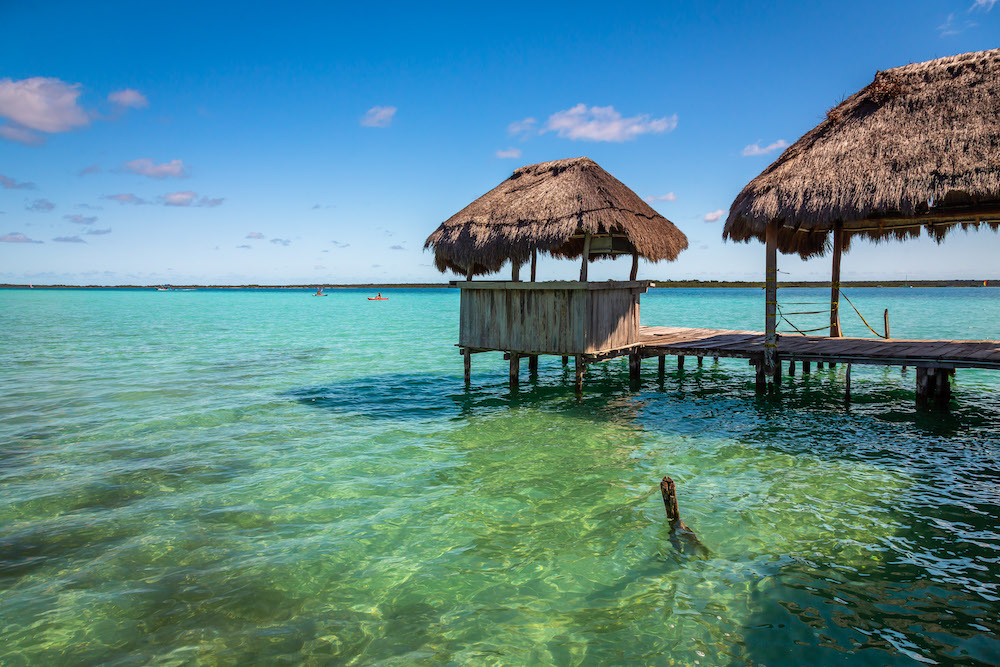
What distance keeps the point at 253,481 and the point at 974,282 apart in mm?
14595

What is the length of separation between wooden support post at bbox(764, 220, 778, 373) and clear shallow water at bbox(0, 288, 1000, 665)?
1016 millimetres

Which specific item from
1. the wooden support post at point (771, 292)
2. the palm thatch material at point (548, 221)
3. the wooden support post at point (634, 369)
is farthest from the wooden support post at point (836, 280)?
the wooden support post at point (634, 369)

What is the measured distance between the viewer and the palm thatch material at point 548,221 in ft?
38.8

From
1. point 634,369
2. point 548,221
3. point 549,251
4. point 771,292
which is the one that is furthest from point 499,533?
point 634,369

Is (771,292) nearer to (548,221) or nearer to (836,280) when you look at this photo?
(836,280)

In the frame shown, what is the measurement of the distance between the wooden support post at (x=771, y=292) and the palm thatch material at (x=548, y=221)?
86.7 inches

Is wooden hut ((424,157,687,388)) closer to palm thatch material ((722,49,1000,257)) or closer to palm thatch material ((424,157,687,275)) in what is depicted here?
palm thatch material ((424,157,687,275))

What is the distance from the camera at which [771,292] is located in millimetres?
12055

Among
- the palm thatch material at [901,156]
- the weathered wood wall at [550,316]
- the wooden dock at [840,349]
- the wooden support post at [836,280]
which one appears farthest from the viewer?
the wooden support post at [836,280]

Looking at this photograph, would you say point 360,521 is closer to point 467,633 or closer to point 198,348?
point 467,633

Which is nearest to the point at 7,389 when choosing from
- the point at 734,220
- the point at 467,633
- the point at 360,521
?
the point at 360,521

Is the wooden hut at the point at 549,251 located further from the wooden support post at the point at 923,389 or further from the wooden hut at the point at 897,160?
the wooden support post at the point at 923,389

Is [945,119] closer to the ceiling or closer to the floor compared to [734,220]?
closer to the ceiling

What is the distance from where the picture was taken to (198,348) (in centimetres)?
2464
